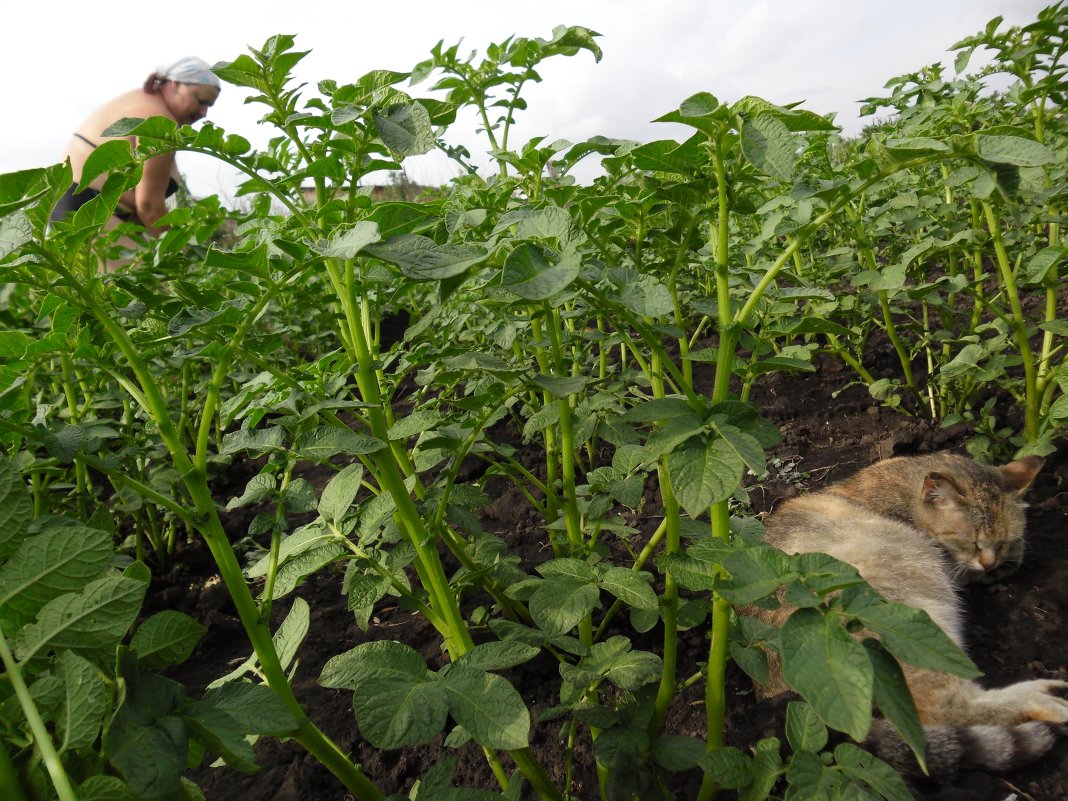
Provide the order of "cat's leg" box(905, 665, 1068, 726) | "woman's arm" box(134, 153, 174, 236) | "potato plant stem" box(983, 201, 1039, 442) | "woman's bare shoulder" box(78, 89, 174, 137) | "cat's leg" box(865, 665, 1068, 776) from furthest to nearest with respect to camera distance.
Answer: "woman's bare shoulder" box(78, 89, 174, 137)
"woman's arm" box(134, 153, 174, 236)
"potato plant stem" box(983, 201, 1039, 442)
"cat's leg" box(905, 665, 1068, 726)
"cat's leg" box(865, 665, 1068, 776)

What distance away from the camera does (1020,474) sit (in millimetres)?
2334

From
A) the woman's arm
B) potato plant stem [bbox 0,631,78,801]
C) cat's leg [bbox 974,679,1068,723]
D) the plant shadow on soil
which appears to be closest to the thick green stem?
potato plant stem [bbox 0,631,78,801]

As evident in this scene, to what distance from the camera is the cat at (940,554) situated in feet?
5.03

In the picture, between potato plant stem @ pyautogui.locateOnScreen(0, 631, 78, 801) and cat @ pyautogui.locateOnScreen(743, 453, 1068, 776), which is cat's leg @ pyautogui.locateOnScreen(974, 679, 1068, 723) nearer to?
cat @ pyautogui.locateOnScreen(743, 453, 1068, 776)

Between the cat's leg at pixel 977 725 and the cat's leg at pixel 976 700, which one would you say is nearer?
the cat's leg at pixel 977 725

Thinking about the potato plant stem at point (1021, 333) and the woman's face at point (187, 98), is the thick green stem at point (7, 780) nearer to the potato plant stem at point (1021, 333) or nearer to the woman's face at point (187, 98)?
the potato plant stem at point (1021, 333)

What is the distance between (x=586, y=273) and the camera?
3.81 ft

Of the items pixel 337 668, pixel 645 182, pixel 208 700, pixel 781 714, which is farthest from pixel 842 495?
pixel 208 700

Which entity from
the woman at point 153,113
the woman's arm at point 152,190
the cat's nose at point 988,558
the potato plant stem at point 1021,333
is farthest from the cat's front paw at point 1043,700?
the woman at point 153,113

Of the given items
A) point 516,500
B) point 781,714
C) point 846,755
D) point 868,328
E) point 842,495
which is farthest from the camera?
point 868,328

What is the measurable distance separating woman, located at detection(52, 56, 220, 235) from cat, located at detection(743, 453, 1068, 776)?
14.2 feet

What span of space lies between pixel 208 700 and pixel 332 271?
29.2 inches

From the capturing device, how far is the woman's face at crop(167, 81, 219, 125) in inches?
198

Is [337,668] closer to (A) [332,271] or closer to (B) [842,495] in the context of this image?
(A) [332,271]
